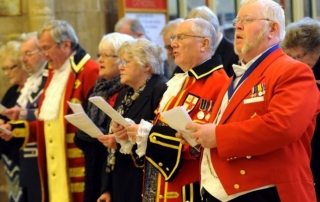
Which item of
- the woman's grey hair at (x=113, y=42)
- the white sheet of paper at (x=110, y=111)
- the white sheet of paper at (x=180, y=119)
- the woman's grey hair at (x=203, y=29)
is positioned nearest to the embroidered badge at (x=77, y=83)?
the woman's grey hair at (x=113, y=42)

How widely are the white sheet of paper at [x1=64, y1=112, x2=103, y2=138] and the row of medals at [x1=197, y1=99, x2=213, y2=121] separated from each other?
0.89 meters

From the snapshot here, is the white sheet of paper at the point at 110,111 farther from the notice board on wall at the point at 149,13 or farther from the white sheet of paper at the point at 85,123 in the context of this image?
the notice board on wall at the point at 149,13

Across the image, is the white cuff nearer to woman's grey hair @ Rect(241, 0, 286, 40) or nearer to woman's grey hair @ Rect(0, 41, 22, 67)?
woman's grey hair @ Rect(241, 0, 286, 40)

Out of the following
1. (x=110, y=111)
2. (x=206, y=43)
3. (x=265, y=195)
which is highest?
(x=206, y=43)

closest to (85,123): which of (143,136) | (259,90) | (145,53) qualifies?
(145,53)

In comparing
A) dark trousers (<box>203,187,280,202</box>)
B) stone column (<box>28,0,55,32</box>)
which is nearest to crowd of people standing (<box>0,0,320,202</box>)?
dark trousers (<box>203,187,280,202</box>)

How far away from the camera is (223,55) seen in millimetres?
5031

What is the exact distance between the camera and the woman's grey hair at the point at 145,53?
4477mm

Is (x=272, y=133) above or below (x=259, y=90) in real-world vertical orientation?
below

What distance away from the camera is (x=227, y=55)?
5020 mm

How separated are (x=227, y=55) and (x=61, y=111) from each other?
4.23ft

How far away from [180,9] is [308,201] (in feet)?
15.6

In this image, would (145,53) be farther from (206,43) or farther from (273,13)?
(273,13)

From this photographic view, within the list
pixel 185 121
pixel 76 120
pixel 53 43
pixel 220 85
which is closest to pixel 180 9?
pixel 53 43
